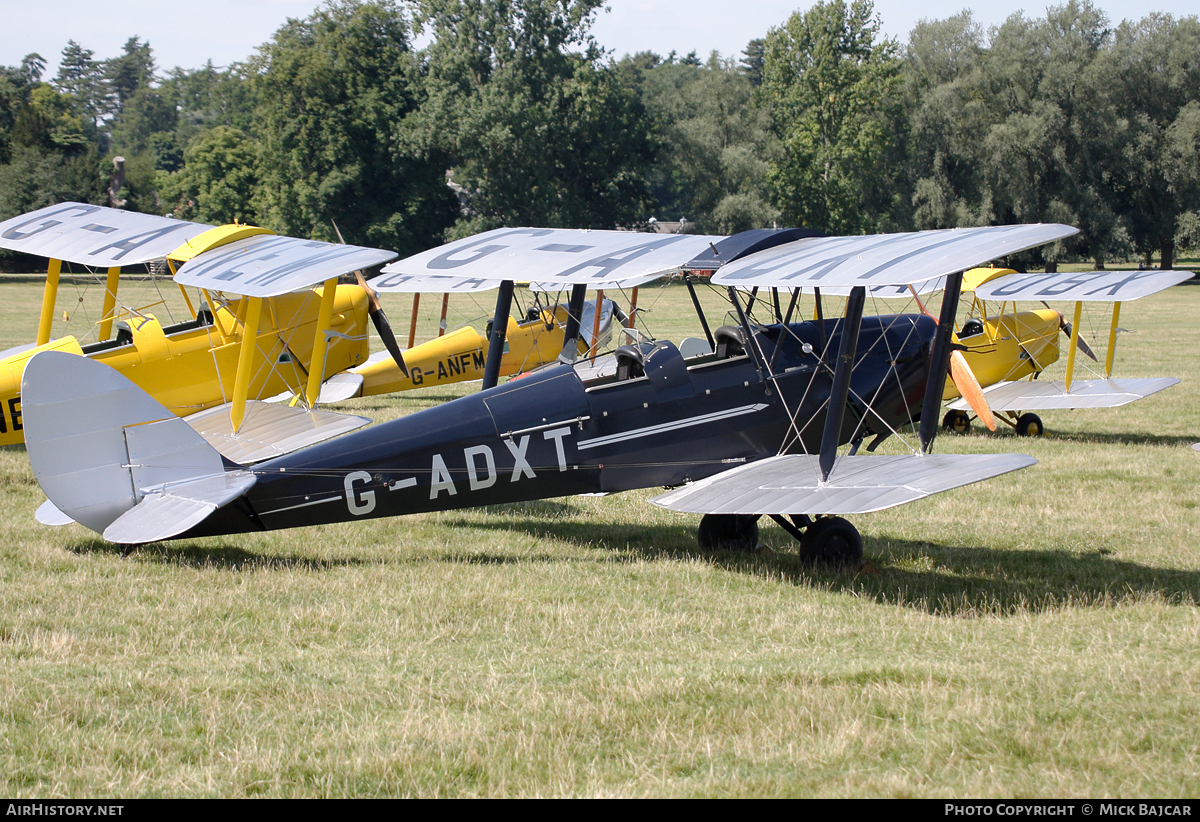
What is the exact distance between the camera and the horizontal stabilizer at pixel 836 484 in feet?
19.1

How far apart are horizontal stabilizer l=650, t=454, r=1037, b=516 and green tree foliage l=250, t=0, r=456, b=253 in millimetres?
45264

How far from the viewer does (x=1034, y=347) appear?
13766 mm

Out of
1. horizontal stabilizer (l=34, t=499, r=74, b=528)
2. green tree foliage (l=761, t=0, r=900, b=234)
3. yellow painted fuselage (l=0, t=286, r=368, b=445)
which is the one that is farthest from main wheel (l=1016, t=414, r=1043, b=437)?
green tree foliage (l=761, t=0, r=900, b=234)

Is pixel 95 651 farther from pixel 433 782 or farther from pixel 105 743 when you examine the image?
pixel 433 782

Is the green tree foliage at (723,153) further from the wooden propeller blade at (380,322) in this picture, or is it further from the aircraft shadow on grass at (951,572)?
the aircraft shadow on grass at (951,572)

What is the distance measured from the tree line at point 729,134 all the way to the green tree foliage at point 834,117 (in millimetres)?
107

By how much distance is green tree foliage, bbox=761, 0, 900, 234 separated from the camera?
167 feet

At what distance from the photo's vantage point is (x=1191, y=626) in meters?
5.57

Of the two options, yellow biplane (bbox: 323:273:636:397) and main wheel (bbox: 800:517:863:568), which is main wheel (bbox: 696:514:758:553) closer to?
main wheel (bbox: 800:517:863:568)

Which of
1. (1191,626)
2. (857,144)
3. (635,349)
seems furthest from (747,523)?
(857,144)

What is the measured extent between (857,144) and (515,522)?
46627 mm

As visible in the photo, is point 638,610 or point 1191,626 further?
point 638,610

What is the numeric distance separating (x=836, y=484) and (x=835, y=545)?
653 mm
